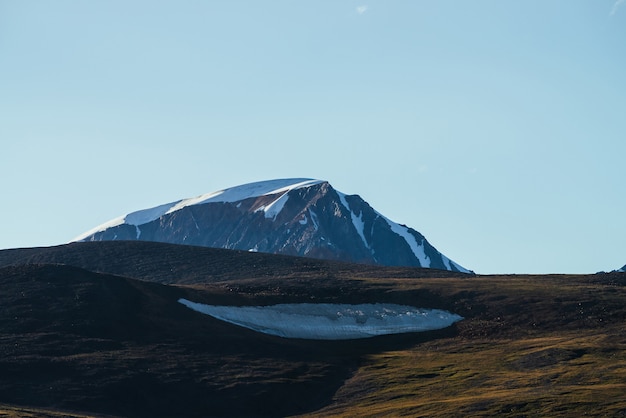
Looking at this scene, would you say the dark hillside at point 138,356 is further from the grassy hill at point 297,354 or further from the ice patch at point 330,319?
the ice patch at point 330,319

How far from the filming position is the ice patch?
509 ft

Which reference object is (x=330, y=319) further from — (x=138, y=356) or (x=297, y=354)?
(x=138, y=356)

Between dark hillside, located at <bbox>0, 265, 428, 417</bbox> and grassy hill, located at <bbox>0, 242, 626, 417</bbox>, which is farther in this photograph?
dark hillside, located at <bbox>0, 265, 428, 417</bbox>

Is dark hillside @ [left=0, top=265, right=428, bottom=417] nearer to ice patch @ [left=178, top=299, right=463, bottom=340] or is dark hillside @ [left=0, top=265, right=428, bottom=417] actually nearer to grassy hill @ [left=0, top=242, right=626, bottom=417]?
grassy hill @ [left=0, top=242, right=626, bottom=417]

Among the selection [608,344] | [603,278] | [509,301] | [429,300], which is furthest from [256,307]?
[603,278]

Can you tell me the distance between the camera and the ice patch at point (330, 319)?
155 meters

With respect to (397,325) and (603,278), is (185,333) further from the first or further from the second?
(603,278)

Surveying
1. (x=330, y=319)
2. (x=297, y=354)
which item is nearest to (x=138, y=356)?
(x=297, y=354)

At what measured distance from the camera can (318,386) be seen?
415ft

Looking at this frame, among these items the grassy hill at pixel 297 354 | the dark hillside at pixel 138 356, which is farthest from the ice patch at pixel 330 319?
the dark hillside at pixel 138 356

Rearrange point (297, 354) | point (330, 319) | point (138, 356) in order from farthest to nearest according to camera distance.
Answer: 1. point (330, 319)
2. point (297, 354)
3. point (138, 356)

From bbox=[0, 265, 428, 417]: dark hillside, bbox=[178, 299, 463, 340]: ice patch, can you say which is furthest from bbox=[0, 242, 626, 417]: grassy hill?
bbox=[178, 299, 463, 340]: ice patch

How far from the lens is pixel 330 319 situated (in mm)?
160375

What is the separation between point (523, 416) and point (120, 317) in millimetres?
62823
